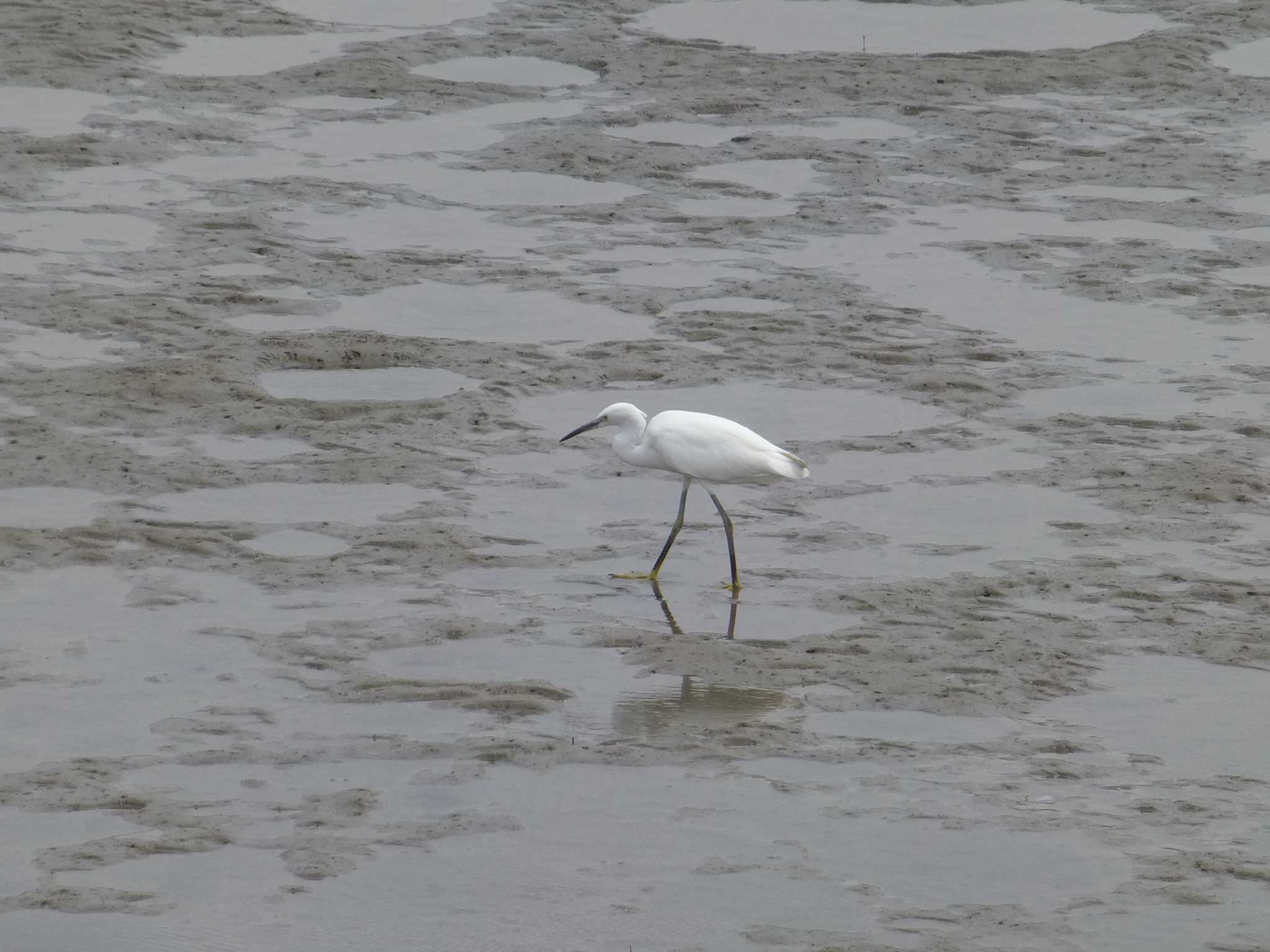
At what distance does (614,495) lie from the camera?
30.7ft

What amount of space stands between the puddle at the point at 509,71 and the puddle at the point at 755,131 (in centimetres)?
126

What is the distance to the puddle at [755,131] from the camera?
14.4m

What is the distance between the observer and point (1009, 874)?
596 cm

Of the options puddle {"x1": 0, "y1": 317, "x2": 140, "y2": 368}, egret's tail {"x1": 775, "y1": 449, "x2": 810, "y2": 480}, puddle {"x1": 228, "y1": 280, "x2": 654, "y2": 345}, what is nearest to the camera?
egret's tail {"x1": 775, "y1": 449, "x2": 810, "y2": 480}

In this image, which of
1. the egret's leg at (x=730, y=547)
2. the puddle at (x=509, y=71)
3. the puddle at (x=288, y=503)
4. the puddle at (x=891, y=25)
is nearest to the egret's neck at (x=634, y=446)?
the egret's leg at (x=730, y=547)

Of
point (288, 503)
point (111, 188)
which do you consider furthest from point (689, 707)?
point (111, 188)

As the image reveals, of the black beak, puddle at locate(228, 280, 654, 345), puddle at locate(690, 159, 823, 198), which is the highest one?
puddle at locate(690, 159, 823, 198)

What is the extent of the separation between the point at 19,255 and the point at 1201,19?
38.0 ft

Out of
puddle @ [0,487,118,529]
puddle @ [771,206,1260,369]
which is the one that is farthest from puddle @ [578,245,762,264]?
puddle @ [0,487,118,529]

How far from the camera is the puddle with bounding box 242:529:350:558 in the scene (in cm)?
820

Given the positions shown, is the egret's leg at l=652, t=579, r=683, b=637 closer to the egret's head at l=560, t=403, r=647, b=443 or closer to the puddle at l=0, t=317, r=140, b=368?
the egret's head at l=560, t=403, r=647, b=443

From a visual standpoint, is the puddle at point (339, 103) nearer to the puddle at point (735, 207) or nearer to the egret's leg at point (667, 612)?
the puddle at point (735, 207)

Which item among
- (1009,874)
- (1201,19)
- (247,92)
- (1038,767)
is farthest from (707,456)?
(1201,19)

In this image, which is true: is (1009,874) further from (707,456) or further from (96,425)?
(96,425)
